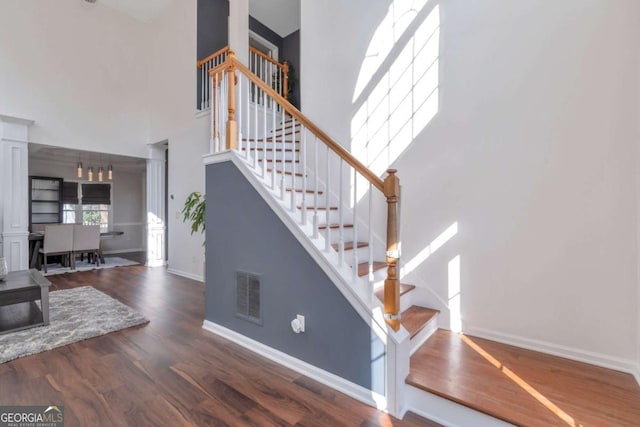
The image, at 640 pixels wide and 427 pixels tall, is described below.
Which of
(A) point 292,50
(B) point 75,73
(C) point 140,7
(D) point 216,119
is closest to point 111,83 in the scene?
(B) point 75,73

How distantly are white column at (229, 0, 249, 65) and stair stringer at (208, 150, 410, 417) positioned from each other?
3.03m

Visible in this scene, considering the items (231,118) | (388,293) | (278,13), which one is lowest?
(388,293)

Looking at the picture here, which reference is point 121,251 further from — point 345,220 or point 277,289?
point 277,289

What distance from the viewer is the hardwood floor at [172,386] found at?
5.63ft

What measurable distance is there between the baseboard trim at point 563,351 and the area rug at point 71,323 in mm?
3365

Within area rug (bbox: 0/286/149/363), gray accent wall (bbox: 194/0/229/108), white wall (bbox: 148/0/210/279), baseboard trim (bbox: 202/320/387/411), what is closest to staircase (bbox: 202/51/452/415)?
baseboard trim (bbox: 202/320/387/411)

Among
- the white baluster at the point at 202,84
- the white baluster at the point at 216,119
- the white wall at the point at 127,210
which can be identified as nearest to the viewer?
the white baluster at the point at 216,119

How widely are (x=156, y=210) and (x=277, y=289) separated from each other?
5.32 m

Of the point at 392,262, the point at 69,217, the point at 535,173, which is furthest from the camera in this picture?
the point at 69,217

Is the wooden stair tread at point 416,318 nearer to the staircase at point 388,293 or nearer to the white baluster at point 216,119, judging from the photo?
the staircase at point 388,293

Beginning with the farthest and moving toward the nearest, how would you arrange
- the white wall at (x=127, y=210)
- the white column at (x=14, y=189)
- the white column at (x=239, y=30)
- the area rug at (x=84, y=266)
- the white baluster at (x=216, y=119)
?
1. the white wall at (x=127, y=210)
2. the area rug at (x=84, y=266)
3. the white column at (x=14, y=189)
4. the white column at (x=239, y=30)
5. the white baluster at (x=216, y=119)

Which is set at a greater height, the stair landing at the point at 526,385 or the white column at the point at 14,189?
the white column at the point at 14,189

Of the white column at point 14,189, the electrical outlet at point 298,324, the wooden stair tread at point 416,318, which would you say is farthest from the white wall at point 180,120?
the wooden stair tread at point 416,318

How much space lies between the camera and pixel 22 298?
2879mm
